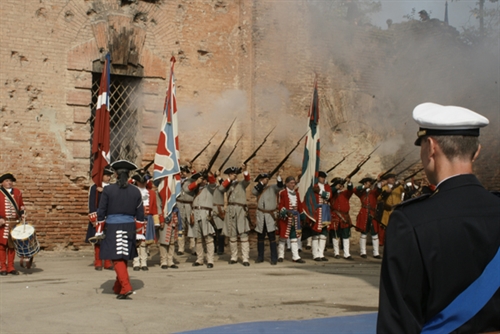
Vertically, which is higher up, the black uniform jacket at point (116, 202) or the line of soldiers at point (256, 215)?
the black uniform jacket at point (116, 202)

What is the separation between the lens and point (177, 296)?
334 inches

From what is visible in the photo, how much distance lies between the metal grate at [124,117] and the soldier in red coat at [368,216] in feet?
15.7

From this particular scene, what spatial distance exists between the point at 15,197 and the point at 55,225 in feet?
7.97

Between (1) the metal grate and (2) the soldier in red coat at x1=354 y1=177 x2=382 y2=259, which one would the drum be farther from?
(2) the soldier in red coat at x1=354 y1=177 x2=382 y2=259

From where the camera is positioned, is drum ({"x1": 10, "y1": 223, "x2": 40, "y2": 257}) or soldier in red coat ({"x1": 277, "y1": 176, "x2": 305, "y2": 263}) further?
soldier in red coat ({"x1": 277, "y1": 176, "x2": 305, "y2": 263})

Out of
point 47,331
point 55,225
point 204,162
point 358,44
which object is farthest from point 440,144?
point 358,44

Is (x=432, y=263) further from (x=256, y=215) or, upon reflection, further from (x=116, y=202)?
(x=256, y=215)

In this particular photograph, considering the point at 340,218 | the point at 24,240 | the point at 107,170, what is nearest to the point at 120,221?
the point at 24,240

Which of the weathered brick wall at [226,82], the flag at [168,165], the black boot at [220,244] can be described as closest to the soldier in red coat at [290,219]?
the black boot at [220,244]

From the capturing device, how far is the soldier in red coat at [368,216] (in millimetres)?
14109

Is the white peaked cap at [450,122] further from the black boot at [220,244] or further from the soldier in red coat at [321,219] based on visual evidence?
the black boot at [220,244]

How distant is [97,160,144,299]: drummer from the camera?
8.45 m

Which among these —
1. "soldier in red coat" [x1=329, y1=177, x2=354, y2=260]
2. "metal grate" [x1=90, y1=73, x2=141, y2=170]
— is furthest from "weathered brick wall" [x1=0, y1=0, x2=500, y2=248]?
"soldier in red coat" [x1=329, y1=177, x2=354, y2=260]

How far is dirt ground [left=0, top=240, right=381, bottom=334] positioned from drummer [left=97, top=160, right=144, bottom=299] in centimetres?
45
